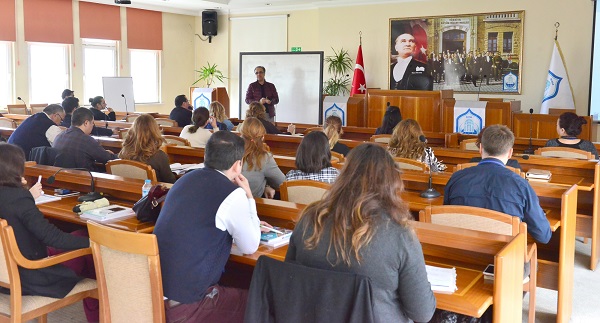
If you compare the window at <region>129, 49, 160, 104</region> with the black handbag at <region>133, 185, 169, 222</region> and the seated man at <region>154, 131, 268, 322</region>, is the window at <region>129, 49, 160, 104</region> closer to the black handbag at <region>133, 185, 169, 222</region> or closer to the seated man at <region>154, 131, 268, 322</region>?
the black handbag at <region>133, 185, 169, 222</region>

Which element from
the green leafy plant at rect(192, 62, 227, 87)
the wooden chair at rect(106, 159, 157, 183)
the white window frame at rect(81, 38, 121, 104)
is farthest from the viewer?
the green leafy plant at rect(192, 62, 227, 87)

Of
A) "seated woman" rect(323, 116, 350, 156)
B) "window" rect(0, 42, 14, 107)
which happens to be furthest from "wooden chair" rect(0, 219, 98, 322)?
"window" rect(0, 42, 14, 107)

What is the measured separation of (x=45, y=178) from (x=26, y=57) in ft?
28.0

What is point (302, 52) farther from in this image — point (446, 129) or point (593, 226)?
point (593, 226)

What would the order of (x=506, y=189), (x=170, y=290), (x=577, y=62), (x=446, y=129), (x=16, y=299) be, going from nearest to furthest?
1. (x=170, y=290)
2. (x=16, y=299)
3. (x=506, y=189)
4. (x=446, y=129)
5. (x=577, y=62)

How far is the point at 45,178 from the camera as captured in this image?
177 inches

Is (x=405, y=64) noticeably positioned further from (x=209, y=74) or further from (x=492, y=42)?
(x=209, y=74)

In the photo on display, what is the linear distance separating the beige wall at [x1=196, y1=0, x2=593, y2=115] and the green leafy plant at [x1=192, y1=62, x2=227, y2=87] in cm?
204

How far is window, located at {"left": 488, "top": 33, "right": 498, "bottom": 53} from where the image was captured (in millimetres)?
10664

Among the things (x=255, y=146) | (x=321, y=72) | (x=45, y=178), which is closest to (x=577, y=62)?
(x=321, y=72)

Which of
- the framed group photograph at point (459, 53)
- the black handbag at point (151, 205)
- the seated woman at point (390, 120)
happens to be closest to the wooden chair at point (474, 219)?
the black handbag at point (151, 205)

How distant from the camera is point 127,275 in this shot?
254 cm

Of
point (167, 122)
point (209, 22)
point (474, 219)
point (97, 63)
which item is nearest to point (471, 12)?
point (167, 122)

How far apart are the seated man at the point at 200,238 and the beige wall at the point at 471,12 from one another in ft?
28.6
